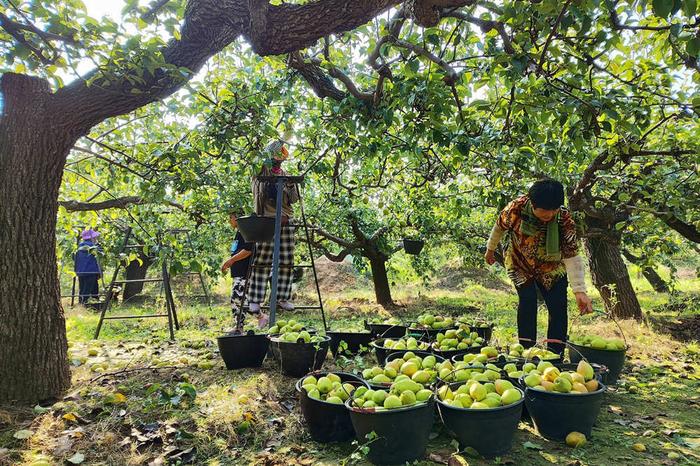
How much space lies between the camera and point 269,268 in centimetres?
579

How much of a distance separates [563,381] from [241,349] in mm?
2889

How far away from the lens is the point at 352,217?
923 centimetres

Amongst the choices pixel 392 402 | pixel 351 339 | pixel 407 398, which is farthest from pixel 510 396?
pixel 351 339

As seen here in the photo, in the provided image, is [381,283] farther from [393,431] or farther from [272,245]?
[393,431]

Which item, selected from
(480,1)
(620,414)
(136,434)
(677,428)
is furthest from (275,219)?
(677,428)

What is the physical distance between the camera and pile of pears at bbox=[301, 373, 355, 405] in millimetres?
2760

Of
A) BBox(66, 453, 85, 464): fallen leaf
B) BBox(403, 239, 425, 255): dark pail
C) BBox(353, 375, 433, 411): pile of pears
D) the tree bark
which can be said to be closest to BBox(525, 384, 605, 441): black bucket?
BBox(353, 375, 433, 411): pile of pears

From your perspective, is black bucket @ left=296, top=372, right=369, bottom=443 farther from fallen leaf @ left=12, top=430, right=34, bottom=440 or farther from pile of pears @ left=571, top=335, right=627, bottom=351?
pile of pears @ left=571, top=335, right=627, bottom=351

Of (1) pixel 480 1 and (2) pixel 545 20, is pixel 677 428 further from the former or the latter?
(1) pixel 480 1

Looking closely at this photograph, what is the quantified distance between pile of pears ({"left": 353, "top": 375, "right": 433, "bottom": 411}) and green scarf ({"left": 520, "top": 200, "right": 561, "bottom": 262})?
2045 millimetres

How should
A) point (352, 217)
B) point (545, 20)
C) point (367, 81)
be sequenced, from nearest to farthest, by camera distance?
point (545, 20) → point (367, 81) → point (352, 217)

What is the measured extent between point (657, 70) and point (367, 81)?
304 cm

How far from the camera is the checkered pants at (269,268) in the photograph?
222 inches

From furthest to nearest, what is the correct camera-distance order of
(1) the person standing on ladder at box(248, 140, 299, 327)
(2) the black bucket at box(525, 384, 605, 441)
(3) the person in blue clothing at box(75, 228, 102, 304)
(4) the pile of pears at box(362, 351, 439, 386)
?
1. (3) the person in blue clothing at box(75, 228, 102, 304)
2. (1) the person standing on ladder at box(248, 140, 299, 327)
3. (4) the pile of pears at box(362, 351, 439, 386)
4. (2) the black bucket at box(525, 384, 605, 441)
